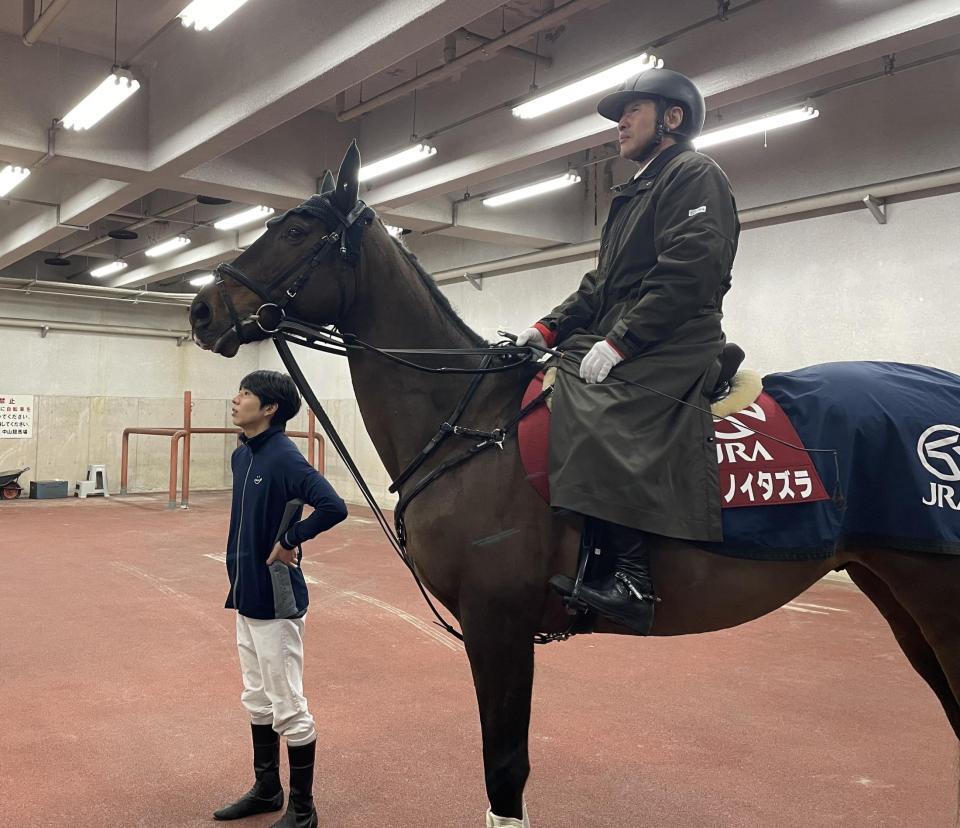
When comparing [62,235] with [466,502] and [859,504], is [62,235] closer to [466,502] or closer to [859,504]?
[466,502]

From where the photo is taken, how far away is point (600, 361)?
6.27 feet

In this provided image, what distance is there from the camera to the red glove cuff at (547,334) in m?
2.34

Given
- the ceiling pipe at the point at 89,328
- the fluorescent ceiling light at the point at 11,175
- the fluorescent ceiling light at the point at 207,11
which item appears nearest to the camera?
the fluorescent ceiling light at the point at 207,11

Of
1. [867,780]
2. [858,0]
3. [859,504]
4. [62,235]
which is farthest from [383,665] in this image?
[62,235]

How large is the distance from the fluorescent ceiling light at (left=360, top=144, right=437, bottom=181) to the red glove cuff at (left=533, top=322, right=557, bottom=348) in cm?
501

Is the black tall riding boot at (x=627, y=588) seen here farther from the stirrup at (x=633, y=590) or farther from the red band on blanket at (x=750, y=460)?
the red band on blanket at (x=750, y=460)

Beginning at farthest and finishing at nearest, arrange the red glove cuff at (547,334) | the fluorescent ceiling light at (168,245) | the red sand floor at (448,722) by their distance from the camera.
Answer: the fluorescent ceiling light at (168,245) < the red sand floor at (448,722) < the red glove cuff at (547,334)

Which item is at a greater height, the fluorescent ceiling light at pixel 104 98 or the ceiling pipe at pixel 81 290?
the fluorescent ceiling light at pixel 104 98

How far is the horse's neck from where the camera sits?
2154mm

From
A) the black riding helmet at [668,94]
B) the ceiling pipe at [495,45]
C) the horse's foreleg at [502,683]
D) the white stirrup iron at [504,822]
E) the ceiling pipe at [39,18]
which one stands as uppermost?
the ceiling pipe at [495,45]

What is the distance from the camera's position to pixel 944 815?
269 centimetres

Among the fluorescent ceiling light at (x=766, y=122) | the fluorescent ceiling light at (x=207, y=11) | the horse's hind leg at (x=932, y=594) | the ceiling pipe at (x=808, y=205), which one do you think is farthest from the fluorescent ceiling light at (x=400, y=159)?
the horse's hind leg at (x=932, y=594)

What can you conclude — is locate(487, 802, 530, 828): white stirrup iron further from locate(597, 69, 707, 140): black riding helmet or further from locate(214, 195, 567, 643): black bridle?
locate(597, 69, 707, 140): black riding helmet

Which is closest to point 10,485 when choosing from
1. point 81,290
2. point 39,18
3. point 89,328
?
point 89,328
